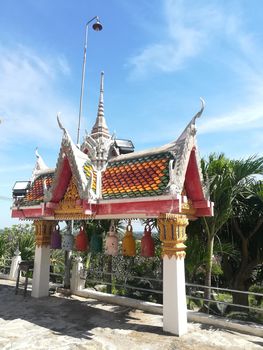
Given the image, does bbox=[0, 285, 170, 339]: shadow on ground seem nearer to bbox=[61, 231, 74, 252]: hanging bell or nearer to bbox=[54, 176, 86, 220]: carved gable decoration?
bbox=[61, 231, 74, 252]: hanging bell

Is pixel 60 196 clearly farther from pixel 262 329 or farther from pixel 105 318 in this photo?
pixel 262 329

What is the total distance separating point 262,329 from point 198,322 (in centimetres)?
155

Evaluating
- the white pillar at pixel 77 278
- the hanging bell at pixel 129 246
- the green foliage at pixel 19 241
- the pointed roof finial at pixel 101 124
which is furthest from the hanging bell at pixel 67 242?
the green foliage at pixel 19 241

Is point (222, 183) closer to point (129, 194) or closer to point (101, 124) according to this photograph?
point (129, 194)

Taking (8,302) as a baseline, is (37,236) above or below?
above

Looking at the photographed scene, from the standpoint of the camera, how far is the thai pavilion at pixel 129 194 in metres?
7.14

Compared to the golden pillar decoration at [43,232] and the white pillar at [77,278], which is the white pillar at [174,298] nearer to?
the white pillar at [77,278]

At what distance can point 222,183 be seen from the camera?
9469mm

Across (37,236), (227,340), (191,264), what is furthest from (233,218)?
(37,236)

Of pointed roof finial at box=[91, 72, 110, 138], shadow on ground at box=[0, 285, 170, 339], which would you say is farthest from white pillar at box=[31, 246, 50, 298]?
pointed roof finial at box=[91, 72, 110, 138]

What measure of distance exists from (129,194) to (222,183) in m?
3.29

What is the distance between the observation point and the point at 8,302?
32.8 ft

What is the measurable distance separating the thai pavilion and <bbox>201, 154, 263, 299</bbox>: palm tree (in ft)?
4.14

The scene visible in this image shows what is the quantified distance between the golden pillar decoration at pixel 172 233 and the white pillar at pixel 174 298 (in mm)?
156
